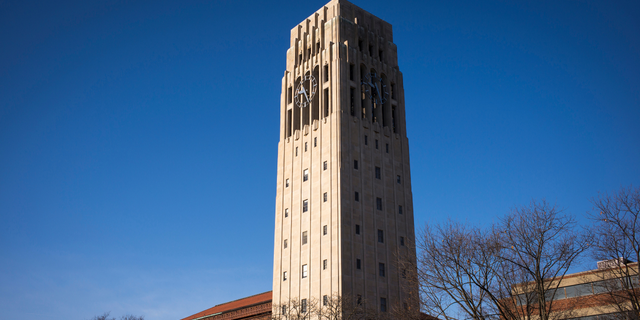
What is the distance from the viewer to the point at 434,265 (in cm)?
4547

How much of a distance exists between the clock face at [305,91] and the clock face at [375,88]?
6694mm

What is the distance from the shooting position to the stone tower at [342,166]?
2744 inches

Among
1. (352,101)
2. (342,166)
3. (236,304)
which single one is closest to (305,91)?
(352,101)

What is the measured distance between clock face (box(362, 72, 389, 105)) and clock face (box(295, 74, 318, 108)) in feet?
22.0

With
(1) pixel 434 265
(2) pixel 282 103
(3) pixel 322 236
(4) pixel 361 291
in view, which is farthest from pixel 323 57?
(1) pixel 434 265

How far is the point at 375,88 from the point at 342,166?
607 inches

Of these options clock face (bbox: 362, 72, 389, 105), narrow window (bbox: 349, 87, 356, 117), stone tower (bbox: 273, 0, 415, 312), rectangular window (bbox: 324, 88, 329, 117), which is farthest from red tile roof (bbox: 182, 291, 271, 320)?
clock face (bbox: 362, 72, 389, 105)

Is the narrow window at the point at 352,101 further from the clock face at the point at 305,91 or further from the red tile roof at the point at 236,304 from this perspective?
the red tile roof at the point at 236,304

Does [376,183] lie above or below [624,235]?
above

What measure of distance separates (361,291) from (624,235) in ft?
101

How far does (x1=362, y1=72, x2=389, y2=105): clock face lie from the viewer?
81625mm

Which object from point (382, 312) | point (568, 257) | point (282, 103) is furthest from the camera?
point (282, 103)

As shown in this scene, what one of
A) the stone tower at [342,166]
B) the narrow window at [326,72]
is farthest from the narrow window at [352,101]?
the narrow window at [326,72]

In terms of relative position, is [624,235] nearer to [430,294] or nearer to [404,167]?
[430,294]
